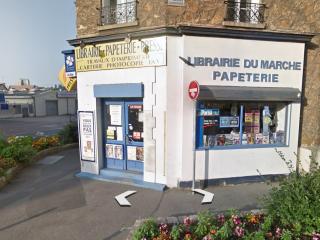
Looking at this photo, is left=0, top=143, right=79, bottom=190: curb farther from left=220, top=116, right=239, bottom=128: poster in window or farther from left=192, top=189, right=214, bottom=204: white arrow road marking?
left=220, top=116, right=239, bottom=128: poster in window

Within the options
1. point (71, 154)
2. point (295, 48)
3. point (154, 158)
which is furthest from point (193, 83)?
point (71, 154)

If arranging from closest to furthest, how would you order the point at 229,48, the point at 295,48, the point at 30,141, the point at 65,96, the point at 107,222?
the point at 107,222, the point at 229,48, the point at 295,48, the point at 30,141, the point at 65,96

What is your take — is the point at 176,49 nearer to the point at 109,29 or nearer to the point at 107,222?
the point at 109,29

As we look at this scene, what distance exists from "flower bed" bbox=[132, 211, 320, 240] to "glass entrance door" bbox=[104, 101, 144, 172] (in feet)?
11.7

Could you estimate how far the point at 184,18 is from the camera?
6383 millimetres

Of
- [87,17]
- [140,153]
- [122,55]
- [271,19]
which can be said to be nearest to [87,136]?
[140,153]

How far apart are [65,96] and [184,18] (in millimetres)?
41332

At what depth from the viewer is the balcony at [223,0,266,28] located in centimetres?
689

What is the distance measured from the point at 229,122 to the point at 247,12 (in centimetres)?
324

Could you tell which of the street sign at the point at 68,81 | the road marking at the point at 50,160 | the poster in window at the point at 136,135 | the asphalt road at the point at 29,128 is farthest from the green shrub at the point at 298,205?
the asphalt road at the point at 29,128

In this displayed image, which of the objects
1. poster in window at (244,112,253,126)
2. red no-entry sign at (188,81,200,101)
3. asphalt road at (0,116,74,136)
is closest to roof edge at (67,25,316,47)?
red no-entry sign at (188,81,200,101)

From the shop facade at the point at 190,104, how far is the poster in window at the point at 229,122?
0.03 m

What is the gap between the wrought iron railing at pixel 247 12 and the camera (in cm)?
696

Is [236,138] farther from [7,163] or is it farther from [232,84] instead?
[7,163]
